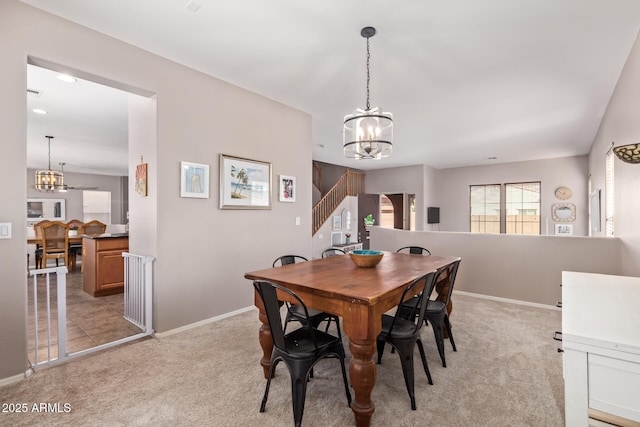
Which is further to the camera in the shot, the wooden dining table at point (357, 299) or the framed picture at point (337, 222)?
the framed picture at point (337, 222)

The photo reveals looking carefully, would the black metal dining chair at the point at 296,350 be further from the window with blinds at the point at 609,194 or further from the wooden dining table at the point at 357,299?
the window with blinds at the point at 609,194

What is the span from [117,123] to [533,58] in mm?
5777

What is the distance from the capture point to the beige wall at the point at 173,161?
7.34 feet

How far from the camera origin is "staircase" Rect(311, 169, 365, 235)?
805 centimetres

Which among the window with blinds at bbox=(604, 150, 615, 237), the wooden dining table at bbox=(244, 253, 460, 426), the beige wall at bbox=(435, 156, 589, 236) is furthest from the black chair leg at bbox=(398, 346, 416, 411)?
the beige wall at bbox=(435, 156, 589, 236)

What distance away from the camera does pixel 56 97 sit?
396 centimetres

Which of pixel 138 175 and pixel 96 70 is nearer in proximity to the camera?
pixel 96 70

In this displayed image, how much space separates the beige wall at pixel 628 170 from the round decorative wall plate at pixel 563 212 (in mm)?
4967

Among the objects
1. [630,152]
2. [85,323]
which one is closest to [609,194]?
[630,152]

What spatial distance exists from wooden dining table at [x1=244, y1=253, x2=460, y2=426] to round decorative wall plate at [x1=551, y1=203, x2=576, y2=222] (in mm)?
7446

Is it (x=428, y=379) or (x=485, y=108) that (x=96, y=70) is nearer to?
(x=428, y=379)

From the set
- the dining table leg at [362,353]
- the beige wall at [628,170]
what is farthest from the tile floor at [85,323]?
the beige wall at [628,170]

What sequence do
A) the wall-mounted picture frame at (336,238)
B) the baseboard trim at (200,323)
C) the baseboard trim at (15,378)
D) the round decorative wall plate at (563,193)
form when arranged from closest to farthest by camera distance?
the baseboard trim at (15,378), the baseboard trim at (200,323), the round decorative wall plate at (563,193), the wall-mounted picture frame at (336,238)

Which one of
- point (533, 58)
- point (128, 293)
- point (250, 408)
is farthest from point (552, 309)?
point (128, 293)
